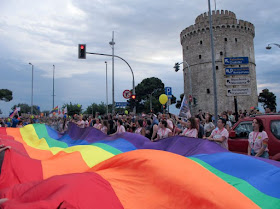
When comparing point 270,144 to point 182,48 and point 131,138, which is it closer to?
point 131,138

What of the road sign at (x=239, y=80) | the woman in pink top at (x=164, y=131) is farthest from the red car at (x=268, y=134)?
the road sign at (x=239, y=80)

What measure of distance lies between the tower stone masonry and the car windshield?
45.9 metres

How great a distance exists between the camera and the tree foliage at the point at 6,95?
74.5 meters

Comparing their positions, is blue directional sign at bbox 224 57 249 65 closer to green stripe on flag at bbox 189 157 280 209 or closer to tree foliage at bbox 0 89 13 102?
green stripe on flag at bbox 189 157 280 209

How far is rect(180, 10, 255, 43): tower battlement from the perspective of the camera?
51.9 meters

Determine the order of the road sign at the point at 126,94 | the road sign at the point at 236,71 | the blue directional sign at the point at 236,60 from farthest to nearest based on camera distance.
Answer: the road sign at the point at 126,94 < the blue directional sign at the point at 236,60 < the road sign at the point at 236,71

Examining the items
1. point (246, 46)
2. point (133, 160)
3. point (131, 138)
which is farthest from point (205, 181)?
point (246, 46)

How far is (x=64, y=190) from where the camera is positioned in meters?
2.61

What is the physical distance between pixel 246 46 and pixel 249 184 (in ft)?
181

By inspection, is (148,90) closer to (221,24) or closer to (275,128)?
(221,24)

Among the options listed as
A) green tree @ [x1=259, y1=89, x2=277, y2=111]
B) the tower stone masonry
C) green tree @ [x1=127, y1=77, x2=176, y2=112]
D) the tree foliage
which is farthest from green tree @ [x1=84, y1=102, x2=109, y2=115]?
green tree @ [x1=259, y1=89, x2=277, y2=111]

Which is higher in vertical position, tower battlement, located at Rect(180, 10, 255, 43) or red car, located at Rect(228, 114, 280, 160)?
tower battlement, located at Rect(180, 10, 255, 43)

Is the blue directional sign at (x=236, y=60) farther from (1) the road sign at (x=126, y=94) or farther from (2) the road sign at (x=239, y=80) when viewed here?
(1) the road sign at (x=126, y=94)

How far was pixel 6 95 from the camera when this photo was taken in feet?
247
